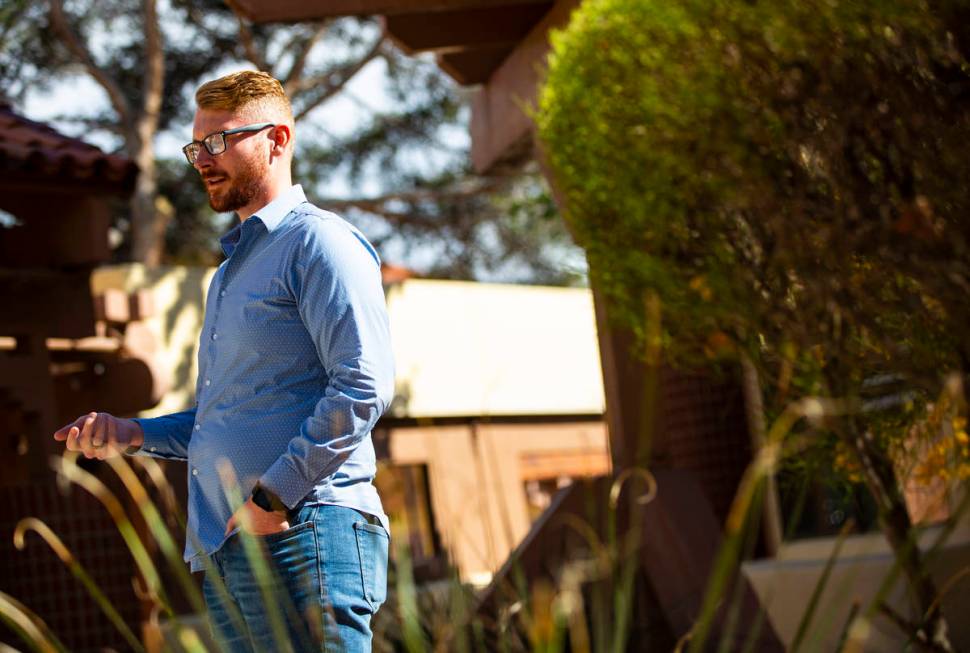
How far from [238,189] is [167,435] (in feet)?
1.89

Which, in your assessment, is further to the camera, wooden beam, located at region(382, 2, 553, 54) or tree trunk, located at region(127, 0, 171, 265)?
tree trunk, located at region(127, 0, 171, 265)

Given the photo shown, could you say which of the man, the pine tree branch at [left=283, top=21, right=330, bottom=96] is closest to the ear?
the man

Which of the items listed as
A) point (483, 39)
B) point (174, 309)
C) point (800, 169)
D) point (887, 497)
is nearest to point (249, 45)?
point (174, 309)

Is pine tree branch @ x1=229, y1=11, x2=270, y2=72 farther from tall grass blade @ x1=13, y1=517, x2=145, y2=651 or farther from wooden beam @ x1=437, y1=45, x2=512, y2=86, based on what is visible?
tall grass blade @ x1=13, y1=517, x2=145, y2=651

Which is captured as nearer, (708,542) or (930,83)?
(930,83)

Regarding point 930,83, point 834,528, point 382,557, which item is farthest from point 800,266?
point 834,528

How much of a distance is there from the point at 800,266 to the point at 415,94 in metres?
15.8

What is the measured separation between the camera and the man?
2.59m

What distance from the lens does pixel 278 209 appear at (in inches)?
116

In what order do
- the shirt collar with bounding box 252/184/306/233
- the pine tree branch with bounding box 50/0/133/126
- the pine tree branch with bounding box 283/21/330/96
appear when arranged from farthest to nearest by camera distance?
the pine tree branch with bounding box 283/21/330/96, the pine tree branch with bounding box 50/0/133/126, the shirt collar with bounding box 252/184/306/233

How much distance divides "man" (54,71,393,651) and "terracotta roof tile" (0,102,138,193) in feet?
17.0

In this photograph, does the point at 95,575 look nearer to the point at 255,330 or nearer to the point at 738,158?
the point at 738,158

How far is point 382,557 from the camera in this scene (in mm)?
2766

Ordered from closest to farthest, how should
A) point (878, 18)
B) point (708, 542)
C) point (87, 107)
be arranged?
1. point (878, 18)
2. point (708, 542)
3. point (87, 107)
